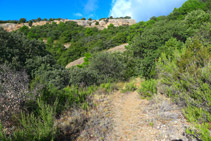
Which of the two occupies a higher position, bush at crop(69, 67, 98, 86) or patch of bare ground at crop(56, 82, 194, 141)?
bush at crop(69, 67, 98, 86)

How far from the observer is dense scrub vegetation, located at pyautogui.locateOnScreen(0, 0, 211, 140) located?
312 centimetres

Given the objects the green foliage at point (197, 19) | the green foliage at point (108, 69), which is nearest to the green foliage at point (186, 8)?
the green foliage at point (197, 19)

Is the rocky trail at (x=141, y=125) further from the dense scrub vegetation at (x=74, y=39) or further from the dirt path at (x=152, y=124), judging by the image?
the dense scrub vegetation at (x=74, y=39)

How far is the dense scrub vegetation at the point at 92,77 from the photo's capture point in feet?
10.2

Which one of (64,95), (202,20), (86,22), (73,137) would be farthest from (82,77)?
(86,22)

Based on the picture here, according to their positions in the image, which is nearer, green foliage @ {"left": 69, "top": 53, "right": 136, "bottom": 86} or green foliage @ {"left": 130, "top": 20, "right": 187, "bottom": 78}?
green foliage @ {"left": 130, "top": 20, "right": 187, "bottom": 78}

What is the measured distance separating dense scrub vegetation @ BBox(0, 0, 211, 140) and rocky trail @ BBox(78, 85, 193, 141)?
0.33 m

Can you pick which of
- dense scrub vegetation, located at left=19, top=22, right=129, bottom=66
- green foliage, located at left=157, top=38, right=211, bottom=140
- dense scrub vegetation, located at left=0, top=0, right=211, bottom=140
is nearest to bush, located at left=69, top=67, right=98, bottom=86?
dense scrub vegetation, located at left=0, top=0, right=211, bottom=140

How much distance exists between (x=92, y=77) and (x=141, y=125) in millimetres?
6656

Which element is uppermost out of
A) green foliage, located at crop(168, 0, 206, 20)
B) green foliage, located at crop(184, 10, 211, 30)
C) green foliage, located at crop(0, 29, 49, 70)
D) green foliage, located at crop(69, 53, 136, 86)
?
green foliage, located at crop(168, 0, 206, 20)

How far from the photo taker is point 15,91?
11.6ft

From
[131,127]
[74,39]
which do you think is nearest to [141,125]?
[131,127]

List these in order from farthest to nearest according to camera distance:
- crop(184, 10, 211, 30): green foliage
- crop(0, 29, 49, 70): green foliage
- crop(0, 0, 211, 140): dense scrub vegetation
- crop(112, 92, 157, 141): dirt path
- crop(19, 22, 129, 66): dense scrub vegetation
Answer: crop(19, 22, 129, 66): dense scrub vegetation, crop(184, 10, 211, 30): green foliage, crop(0, 29, 49, 70): green foliage, crop(112, 92, 157, 141): dirt path, crop(0, 0, 211, 140): dense scrub vegetation

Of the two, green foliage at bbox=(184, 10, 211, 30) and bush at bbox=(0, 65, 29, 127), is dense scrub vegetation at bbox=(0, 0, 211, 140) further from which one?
green foliage at bbox=(184, 10, 211, 30)
